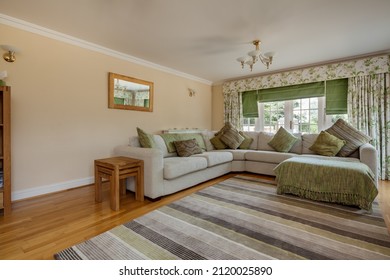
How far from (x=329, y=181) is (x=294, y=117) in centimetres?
264

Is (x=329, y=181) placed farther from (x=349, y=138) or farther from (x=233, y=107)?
(x=233, y=107)

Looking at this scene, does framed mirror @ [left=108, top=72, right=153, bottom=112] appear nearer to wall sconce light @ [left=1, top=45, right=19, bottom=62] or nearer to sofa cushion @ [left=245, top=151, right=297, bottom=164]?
wall sconce light @ [left=1, top=45, right=19, bottom=62]

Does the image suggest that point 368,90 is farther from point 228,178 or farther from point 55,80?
point 55,80

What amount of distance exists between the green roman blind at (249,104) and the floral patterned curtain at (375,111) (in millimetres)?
2027

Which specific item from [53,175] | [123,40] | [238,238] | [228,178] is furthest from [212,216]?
[123,40]

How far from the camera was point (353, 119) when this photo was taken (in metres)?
3.83

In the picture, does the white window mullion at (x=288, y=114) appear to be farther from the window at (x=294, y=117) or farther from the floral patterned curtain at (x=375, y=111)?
the floral patterned curtain at (x=375, y=111)

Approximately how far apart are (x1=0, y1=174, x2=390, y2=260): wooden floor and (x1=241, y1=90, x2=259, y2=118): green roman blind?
3.04 metres

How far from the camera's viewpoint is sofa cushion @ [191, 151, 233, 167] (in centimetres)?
327

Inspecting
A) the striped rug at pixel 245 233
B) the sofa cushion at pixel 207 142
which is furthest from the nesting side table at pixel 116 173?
the sofa cushion at pixel 207 142

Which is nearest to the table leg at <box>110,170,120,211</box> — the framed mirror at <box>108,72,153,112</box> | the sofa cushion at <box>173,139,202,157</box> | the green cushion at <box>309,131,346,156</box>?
the sofa cushion at <box>173,139,202,157</box>

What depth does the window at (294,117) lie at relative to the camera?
429 centimetres

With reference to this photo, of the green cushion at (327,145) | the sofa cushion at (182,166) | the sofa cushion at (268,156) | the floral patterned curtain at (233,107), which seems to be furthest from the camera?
the floral patterned curtain at (233,107)
